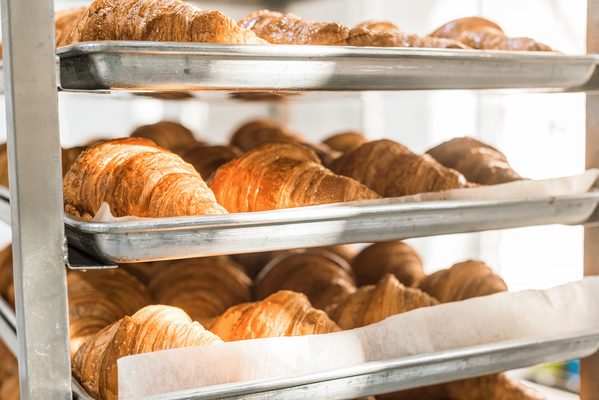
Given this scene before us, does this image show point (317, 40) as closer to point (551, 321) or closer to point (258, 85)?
point (258, 85)

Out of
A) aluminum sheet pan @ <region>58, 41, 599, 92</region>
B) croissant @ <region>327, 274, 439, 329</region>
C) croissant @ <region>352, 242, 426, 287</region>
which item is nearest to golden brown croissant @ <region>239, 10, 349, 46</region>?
aluminum sheet pan @ <region>58, 41, 599, 92</region>

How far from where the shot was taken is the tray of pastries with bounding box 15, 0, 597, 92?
2.31 ft

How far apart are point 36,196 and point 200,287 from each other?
61cm

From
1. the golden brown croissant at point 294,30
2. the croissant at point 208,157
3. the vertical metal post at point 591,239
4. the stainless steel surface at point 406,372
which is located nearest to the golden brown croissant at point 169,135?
the croissant at point 208,157

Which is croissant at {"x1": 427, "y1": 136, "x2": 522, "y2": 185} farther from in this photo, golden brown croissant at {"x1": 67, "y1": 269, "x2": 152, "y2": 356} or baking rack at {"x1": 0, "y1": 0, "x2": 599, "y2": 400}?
golden brown croissant at {"x1": 67, "y1": 269, "x2": 152, "y2": 356}

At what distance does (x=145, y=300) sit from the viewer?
3.97 ft

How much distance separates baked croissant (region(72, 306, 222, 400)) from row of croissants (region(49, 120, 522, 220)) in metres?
0.17

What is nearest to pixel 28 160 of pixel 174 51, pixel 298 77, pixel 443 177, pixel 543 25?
pixel 174 51

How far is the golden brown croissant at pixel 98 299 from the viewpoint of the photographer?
3.43 feet

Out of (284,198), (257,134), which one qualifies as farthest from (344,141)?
(284,198)

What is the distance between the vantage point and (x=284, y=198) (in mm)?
931

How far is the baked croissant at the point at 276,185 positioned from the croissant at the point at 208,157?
0.21 metres

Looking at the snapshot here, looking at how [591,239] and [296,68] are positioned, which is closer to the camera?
[296,68]

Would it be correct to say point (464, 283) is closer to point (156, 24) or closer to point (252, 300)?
point (252, 300)
